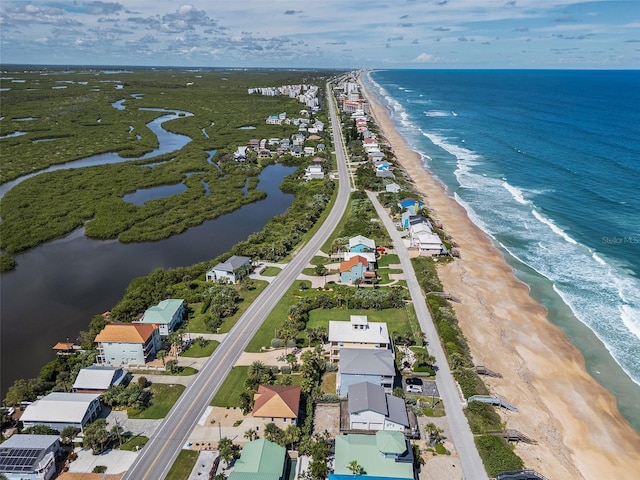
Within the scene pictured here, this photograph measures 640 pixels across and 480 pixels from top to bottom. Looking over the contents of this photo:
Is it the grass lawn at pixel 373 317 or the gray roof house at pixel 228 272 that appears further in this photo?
the gray roof house at pixel 228 272

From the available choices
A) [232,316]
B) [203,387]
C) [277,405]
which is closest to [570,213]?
[232,316]

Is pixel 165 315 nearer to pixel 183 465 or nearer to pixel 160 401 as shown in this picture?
pixel 160 401

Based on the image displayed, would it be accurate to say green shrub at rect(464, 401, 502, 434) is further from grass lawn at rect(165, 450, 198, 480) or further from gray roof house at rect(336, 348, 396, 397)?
grass lawn at rect(165, 450, 198, 480)

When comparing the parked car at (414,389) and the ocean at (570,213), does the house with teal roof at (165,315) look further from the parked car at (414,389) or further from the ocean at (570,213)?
the ocean at (570,213)

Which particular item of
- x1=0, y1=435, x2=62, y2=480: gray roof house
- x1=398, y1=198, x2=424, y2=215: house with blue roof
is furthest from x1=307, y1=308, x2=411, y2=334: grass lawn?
x1=398, y1=198, x2=424, y2=215: house with blue roof

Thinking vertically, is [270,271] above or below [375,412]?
below

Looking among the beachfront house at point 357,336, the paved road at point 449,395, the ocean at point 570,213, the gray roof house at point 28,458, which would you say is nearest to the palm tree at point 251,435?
the beachfront house at point 357,336

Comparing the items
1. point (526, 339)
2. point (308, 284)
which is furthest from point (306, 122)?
point (526, 339)
